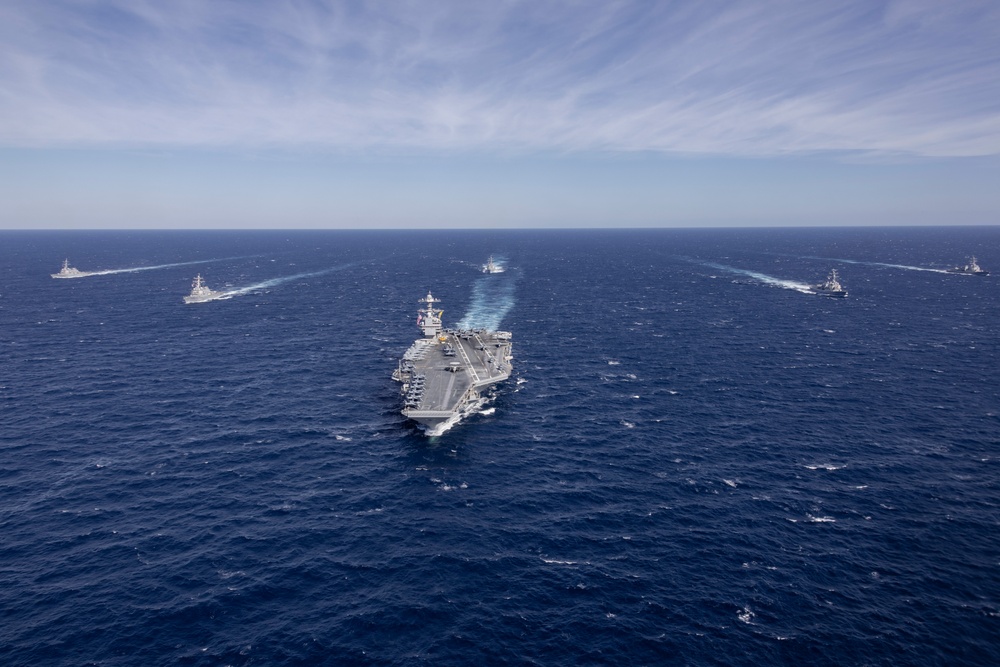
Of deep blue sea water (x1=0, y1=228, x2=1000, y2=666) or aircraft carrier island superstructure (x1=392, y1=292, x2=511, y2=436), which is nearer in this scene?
deep blue sea water (x1=0, y1=228, x2=1000, y2=666)

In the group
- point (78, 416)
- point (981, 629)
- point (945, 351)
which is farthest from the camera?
point (945, 351)

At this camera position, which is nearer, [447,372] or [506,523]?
[506,523]

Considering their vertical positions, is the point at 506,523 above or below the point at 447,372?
below

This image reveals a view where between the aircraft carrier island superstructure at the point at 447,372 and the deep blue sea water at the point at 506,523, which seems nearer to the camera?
the deep blue sea water at the point at 506,523

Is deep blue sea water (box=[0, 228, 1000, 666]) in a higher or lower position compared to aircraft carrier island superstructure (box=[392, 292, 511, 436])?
lower

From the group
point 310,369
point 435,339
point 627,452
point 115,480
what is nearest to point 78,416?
point 115,480

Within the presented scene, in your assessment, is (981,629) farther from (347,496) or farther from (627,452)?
(347,496)

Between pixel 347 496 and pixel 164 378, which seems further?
pixel 164 378

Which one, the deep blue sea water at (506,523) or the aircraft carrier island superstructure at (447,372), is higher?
the aircraft carrier island superstructure at (447,372)
